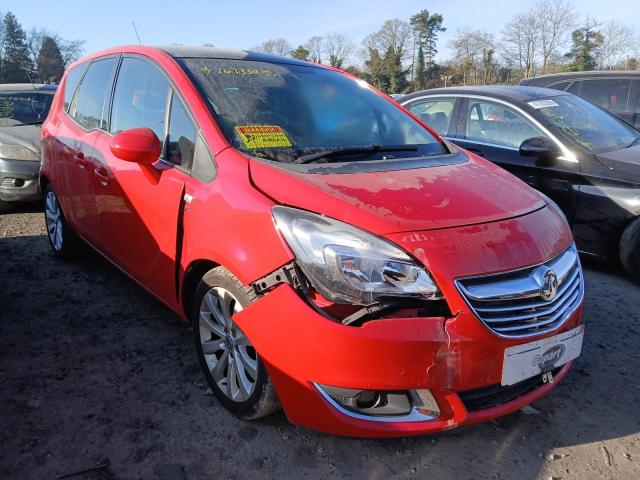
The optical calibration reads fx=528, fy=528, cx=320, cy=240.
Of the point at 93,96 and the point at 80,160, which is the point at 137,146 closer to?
the point at 80,160

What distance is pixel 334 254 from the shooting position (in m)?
1.93

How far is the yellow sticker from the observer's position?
8.18 ft

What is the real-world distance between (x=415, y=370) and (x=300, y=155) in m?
1.15

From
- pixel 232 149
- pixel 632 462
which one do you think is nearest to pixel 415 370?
pixel 632 462

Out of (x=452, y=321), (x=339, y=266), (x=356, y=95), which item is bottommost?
(x=452, y=321)

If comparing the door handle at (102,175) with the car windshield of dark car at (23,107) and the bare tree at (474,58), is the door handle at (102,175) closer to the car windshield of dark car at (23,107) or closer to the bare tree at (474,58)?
the car windshield of dark car at (23,107)

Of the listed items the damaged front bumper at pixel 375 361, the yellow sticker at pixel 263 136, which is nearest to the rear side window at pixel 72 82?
the yellow sticker at pixel 263 136

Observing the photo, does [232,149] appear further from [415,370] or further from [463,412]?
[463,412]

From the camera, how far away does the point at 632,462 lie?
2.17 m

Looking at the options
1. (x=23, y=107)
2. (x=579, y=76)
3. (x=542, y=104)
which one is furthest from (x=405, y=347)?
(x=579, y=76)

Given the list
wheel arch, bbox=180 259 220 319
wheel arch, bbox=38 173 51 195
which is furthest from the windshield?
wheel arch, bbox=38 173 51 195

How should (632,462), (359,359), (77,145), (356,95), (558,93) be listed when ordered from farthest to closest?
(558,93) < (77,145) < (356,95) < (632,462) < (359,359)

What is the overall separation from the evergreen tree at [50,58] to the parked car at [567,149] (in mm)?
45237

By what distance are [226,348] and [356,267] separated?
2.77 feet
